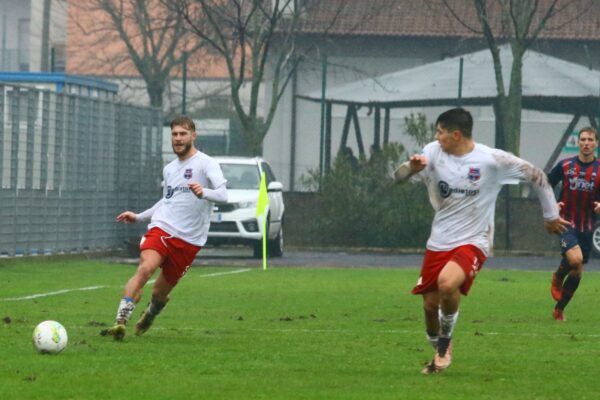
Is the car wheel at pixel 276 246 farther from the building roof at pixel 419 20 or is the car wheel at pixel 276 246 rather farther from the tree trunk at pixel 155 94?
the tree trunk at pixel 155 94

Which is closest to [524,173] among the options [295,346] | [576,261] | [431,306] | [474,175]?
[474,175]

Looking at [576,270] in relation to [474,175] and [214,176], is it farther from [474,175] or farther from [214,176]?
[474,175]

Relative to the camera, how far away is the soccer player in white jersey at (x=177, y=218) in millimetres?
13414

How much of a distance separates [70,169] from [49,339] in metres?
17.0

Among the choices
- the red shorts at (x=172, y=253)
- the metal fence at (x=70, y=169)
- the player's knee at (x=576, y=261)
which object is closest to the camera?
the red shorts at (x=172, y=253)

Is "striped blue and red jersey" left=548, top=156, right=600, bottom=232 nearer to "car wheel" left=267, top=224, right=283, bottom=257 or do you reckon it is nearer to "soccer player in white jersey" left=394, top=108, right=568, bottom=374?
"soccer player in white jersey" left=394, top=108, right=568, bottom=374

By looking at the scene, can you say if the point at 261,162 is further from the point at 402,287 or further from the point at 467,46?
the point at 467,46

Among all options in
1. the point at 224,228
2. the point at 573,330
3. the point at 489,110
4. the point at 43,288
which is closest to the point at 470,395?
the point at 573,330

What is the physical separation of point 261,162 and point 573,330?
667 inches

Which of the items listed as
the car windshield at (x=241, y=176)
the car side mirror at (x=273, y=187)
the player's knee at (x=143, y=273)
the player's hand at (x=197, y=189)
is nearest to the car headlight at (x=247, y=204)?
the car side mirror at (x=273, y=187)

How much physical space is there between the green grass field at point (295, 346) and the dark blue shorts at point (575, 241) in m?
0.66

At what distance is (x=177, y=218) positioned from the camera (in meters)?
13.6

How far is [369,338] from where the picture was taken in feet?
44.6

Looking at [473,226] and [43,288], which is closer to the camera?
[473,226]
